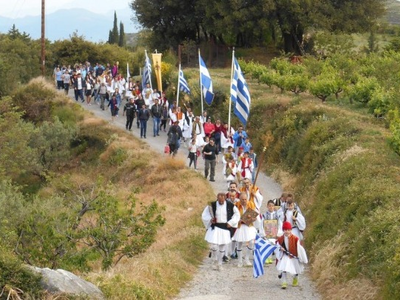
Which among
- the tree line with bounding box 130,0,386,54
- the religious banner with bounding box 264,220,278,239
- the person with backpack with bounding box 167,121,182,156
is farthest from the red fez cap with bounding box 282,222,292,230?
the tree line with bounding box 130,0,386,54

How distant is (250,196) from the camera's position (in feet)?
58.6

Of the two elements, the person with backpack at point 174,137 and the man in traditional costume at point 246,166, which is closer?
the man in traditional costume at point 246,166

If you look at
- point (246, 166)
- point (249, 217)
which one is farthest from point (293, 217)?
point (246, 166)

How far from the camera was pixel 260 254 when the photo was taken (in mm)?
15344

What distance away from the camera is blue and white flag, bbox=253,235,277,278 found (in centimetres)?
1521

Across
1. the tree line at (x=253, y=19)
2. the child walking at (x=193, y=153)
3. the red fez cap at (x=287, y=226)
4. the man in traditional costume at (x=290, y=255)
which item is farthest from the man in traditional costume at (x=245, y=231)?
the tree line at (x=253, y=19)

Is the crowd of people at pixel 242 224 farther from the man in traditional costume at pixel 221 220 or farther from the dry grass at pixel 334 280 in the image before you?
the dry grass at pixel 334 280

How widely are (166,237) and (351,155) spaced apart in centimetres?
570

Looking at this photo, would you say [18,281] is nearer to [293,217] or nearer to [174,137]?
[293,217]

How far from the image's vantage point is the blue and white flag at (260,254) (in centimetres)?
1521

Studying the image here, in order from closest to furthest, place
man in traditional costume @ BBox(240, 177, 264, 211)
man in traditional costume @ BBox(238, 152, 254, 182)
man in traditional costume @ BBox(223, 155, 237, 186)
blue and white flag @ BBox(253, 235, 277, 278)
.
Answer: blue and white flag @ BBox(253, 235, 277, 278) < man in traditional costume @ BBox(240, 177, 264, 211) < man in traditional costume @ BBox(238, 152, 254, 182) < man in traditional costume @ BBox(223, 155, 237, 186)

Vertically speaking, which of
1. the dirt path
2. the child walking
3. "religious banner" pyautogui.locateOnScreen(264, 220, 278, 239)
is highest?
"religious banner" pyautogui.locateOnScreen(264, 220, 278, 239)

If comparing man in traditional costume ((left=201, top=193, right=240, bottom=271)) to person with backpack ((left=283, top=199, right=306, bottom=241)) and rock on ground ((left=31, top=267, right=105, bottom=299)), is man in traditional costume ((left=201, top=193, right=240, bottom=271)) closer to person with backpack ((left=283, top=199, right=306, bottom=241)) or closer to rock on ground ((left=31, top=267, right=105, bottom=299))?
person with backpack ((left=283, top=199, right=306, bottom=241))

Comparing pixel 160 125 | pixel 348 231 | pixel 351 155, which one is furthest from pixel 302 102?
pixel 348 231
